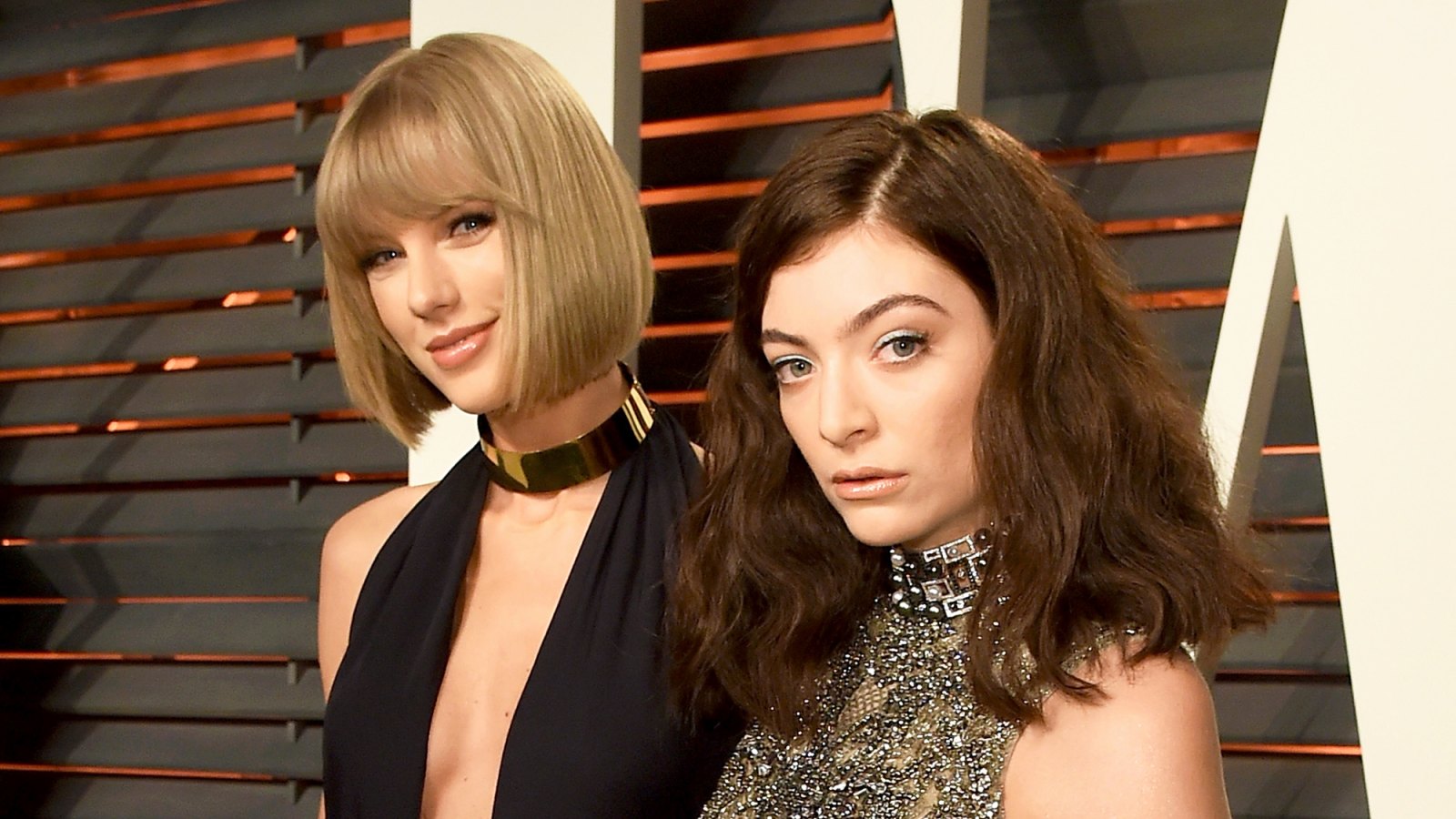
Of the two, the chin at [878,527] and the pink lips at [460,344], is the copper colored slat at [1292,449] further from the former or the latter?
the pink lips at [460,344]

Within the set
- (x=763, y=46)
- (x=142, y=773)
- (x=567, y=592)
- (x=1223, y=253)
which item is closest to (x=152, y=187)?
(x=142, y=773)

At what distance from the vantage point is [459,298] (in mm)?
2016

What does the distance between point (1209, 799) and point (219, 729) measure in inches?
106

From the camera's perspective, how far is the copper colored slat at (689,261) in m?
3.02

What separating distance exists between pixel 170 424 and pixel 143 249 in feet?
1.44

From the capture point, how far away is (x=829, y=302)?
64.6 inches

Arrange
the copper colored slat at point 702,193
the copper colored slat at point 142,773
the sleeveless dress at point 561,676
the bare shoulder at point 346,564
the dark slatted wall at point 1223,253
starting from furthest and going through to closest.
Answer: the copper colored slat at point 142,773
the copper colored slat at point 702,193
the dark slatted wall at point 1223,253
the bare shoulder at point 346,564
the sleeveless dress at point 561,676

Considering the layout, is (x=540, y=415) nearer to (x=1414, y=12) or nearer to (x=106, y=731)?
(x=1414, y=12)

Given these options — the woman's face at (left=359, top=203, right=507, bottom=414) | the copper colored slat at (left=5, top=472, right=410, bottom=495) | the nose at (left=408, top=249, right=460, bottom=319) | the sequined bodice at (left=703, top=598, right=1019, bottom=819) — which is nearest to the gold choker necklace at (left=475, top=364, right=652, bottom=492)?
the woman's face at (left=359, top=203, right=507, bottom=414)

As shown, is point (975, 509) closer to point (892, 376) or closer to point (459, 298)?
point (892, 376)

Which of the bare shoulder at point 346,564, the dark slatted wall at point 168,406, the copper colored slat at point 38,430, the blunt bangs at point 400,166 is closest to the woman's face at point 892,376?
the blunt bangs at point 400,166

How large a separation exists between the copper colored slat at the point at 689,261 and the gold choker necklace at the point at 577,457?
842 millimetres

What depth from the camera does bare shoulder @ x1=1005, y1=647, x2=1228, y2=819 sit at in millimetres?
1485

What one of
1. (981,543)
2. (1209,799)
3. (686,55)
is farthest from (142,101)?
(1209,799)
